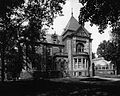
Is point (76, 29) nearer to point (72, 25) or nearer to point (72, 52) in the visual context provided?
point (72, 25)

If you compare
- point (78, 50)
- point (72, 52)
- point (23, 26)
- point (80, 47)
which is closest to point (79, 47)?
point (80, 47)

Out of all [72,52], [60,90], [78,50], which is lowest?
[60,90]

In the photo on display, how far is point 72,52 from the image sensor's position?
3931cm

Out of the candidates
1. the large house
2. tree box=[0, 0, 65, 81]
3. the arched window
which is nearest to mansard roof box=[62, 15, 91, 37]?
the large house

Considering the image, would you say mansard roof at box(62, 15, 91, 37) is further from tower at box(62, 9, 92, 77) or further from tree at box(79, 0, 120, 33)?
tree at box(79, 0, 120, 33)

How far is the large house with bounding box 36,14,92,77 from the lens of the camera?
3853cm

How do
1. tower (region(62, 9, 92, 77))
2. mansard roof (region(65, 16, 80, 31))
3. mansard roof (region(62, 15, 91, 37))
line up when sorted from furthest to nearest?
mansard roof (region(65, 16, 80, 31)), mansard roof (region(62, 15, 91, 37)), tower (region(62, 9, 92, 77))

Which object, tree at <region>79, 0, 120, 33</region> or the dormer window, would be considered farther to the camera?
the dormer window

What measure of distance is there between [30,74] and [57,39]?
1326 cm

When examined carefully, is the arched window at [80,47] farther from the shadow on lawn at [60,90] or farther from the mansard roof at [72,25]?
the shadow on lawn at [60,90]

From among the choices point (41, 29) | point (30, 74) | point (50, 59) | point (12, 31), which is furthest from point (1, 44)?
point (50, 59)

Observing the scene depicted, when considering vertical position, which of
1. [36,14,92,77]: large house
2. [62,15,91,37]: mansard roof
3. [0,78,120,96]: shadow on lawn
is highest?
[62,15,91,37]: mansard roof

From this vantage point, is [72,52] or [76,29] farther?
[76,29]

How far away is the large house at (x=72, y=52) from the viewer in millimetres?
38531
